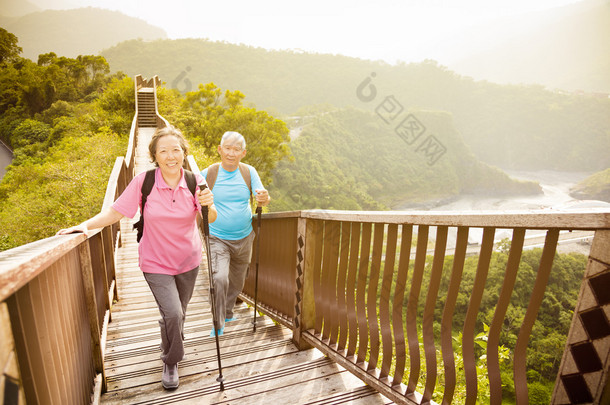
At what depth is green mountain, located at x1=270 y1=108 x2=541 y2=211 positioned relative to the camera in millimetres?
77188

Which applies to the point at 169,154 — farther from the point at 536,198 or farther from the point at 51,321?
the point at 536,198

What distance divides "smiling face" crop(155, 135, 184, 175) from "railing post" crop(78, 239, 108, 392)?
2.21 feet

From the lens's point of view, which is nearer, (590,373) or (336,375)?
(590,373)

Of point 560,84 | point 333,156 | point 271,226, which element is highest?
point 560,84

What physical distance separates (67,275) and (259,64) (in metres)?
134

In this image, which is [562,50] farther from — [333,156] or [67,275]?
[67,275]

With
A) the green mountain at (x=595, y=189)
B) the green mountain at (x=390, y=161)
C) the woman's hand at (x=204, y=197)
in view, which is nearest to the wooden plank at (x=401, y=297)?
the woman's hand at (x=204, y=197)

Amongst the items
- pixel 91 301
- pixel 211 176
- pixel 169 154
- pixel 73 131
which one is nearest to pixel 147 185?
pixel 169 154

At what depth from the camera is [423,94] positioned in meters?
136

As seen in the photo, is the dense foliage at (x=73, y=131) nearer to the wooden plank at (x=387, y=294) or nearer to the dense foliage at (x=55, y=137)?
the dense foliage at (x=55, y=137)

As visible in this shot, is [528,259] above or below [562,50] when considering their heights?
below

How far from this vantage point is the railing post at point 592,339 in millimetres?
1019

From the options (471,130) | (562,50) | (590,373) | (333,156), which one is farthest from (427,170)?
(562,50)

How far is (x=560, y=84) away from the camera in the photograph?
15975 centimetres
